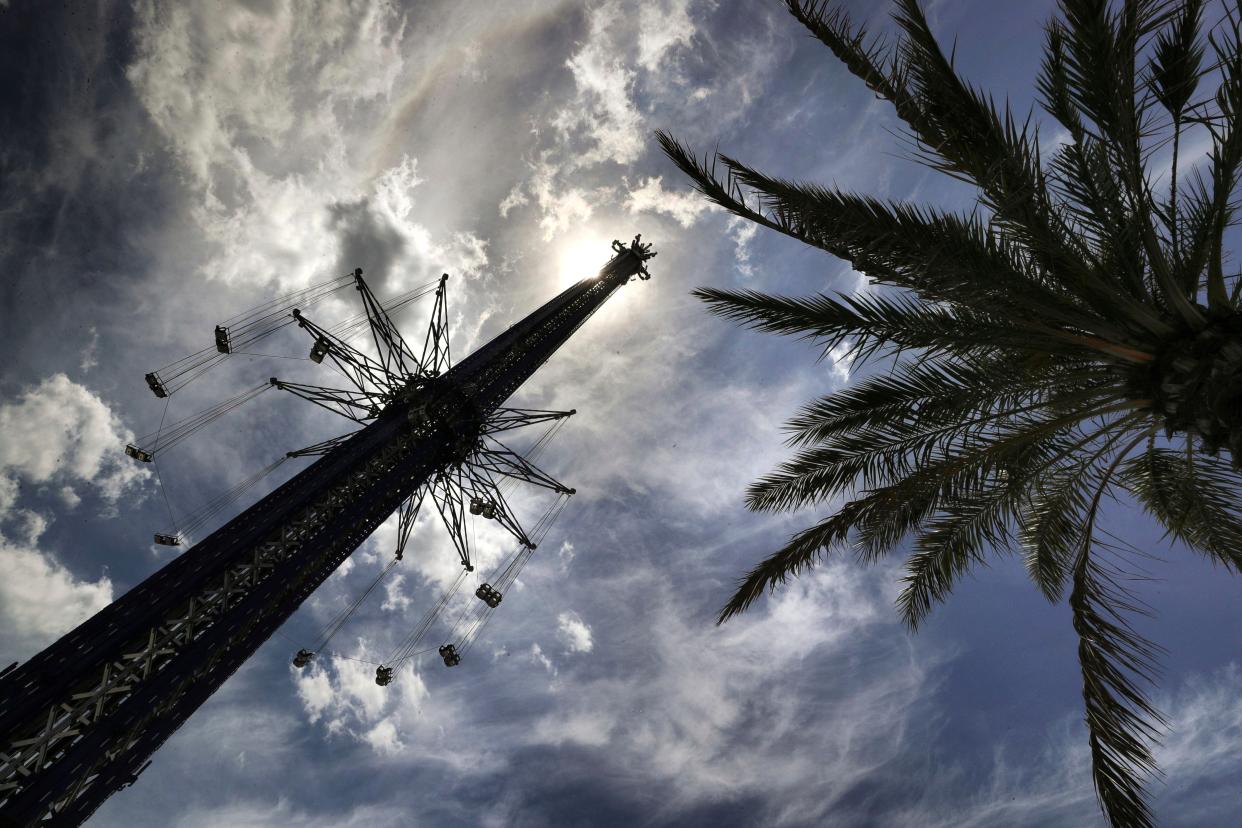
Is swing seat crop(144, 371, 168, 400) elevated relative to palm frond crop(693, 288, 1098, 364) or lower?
elevated

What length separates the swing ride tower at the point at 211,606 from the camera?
547 centimetres

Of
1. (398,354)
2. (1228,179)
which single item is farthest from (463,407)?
(1228,179)

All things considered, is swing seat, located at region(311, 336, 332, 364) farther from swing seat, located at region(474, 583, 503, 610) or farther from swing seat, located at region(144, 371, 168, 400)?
swing seat, located at region(474, 583, 503, 610)

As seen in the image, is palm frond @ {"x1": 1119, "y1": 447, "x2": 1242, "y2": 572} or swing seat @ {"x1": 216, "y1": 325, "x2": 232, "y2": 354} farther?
swing seat @ {"x1": 216, "y1": 325, "x2": 232, "y2": 354}

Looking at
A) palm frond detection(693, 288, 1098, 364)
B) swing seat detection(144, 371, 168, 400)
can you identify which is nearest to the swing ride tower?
swing seat detection(144, 371, 168, 400)

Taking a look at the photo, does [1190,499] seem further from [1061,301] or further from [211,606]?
[211,606]

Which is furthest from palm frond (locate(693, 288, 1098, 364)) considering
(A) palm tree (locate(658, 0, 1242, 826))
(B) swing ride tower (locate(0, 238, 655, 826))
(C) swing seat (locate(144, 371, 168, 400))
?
(C) swing seat (locate(144, 371, 168, 400))

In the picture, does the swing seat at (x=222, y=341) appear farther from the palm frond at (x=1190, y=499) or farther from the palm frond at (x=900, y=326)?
the palm frond at (x=1190, y=499)

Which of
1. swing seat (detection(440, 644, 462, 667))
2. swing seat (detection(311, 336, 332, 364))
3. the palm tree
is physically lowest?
the palm tree

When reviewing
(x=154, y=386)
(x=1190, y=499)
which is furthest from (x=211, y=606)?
(x=1190, y=499)

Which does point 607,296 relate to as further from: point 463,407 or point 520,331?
point 463,407

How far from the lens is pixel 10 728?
527cm

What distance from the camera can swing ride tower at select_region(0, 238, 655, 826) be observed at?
5.47 metres

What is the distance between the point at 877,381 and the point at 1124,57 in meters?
4.34
